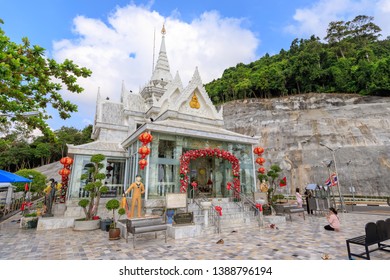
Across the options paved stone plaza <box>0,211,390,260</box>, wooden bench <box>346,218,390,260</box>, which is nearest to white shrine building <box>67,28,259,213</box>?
paved stone plaza <box>0,211,390,260</box>

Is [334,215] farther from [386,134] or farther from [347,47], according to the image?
[347,47]

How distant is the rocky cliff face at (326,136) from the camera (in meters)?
29.0

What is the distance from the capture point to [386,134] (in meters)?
30.5

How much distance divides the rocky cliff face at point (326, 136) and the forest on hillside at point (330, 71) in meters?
3.19

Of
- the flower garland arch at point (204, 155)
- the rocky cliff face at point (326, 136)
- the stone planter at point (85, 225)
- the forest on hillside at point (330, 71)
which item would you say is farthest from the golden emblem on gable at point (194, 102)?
the forest on hillside at point (330, 71)

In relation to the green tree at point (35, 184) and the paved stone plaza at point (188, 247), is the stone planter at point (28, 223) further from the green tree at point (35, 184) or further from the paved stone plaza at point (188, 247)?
the green tree at point (35, 184)

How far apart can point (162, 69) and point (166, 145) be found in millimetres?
16918

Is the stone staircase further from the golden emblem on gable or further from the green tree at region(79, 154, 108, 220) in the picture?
the golden emblem on gable

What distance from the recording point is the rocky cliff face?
28984mm

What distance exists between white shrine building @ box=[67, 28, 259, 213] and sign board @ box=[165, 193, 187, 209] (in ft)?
6.47

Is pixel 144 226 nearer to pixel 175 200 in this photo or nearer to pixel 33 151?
pixel 175 200

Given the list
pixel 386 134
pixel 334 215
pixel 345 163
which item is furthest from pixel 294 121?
pixel 334 215

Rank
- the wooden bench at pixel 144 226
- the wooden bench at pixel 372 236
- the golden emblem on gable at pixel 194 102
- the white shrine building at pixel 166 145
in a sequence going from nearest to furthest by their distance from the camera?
the wooden bench at pixel 372 236 → the wooden bench at pixel 144 226 → the white shrine building at pixel 166 145 → the golden emblem on gable at pixel 194 102

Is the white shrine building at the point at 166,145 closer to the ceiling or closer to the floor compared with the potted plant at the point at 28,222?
closer to the ceiling
